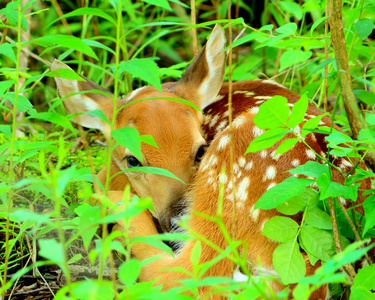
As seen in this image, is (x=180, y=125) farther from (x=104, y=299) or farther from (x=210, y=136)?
(x=104, y=299)

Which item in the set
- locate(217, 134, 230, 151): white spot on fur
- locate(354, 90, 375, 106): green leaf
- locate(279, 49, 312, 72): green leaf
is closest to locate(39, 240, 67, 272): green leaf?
locate(217, 134, 230, 151): white spot on fur

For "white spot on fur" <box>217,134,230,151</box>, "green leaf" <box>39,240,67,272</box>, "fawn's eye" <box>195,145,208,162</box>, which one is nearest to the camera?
"green leaf" <box>39,240,67,272</box>

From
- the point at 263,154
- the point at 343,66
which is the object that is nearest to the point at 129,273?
the point at 263,154

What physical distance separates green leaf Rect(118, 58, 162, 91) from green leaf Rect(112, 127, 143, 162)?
19 cm

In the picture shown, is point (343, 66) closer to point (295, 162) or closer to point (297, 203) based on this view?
point (295, 162)

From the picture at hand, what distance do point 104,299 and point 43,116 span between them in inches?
27.3

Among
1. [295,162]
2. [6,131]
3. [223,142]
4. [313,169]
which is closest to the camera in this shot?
[313,169]

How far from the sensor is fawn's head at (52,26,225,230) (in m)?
3.04

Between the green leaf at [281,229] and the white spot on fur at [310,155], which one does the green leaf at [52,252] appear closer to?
the green leaf at [281,229]

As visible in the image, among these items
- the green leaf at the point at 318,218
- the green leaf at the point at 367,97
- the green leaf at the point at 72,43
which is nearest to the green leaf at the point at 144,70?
the green leaf at the point at 72,43

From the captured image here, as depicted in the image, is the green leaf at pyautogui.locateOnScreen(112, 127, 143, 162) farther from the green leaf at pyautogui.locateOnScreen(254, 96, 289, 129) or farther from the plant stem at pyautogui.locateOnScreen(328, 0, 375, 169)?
the plant stem at pyautogui.locateOnScreen(328, 0, 375, 169)

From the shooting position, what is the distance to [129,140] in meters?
1.92

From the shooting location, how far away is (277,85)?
12.1 ft

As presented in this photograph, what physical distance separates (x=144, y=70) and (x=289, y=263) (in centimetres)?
93
